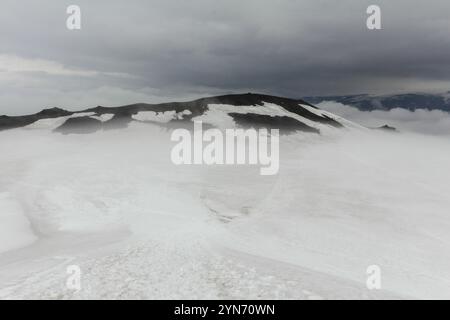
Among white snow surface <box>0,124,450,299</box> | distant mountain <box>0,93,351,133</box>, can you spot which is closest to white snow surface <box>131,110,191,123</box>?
distant mountain <box>0,93,351,133</box>

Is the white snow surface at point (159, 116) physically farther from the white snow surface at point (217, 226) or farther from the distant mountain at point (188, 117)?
the white snow surface at point (217, 226)

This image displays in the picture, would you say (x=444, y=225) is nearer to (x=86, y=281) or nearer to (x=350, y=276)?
(x=350, y=276)

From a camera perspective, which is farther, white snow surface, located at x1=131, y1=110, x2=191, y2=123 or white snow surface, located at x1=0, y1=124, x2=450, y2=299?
white snow surface, located at x1=131, y1=110, x2=191, y2=123

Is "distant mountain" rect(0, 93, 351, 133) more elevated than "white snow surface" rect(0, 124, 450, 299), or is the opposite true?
"distant mountain" rect(0, 93, 351, 133)

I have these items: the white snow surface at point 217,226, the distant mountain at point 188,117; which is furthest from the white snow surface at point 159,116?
the white snow surface at point 217,226

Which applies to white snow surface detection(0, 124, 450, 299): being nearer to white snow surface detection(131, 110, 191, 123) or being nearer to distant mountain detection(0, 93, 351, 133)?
distant mountain detection(0, 93, 351, 133)
